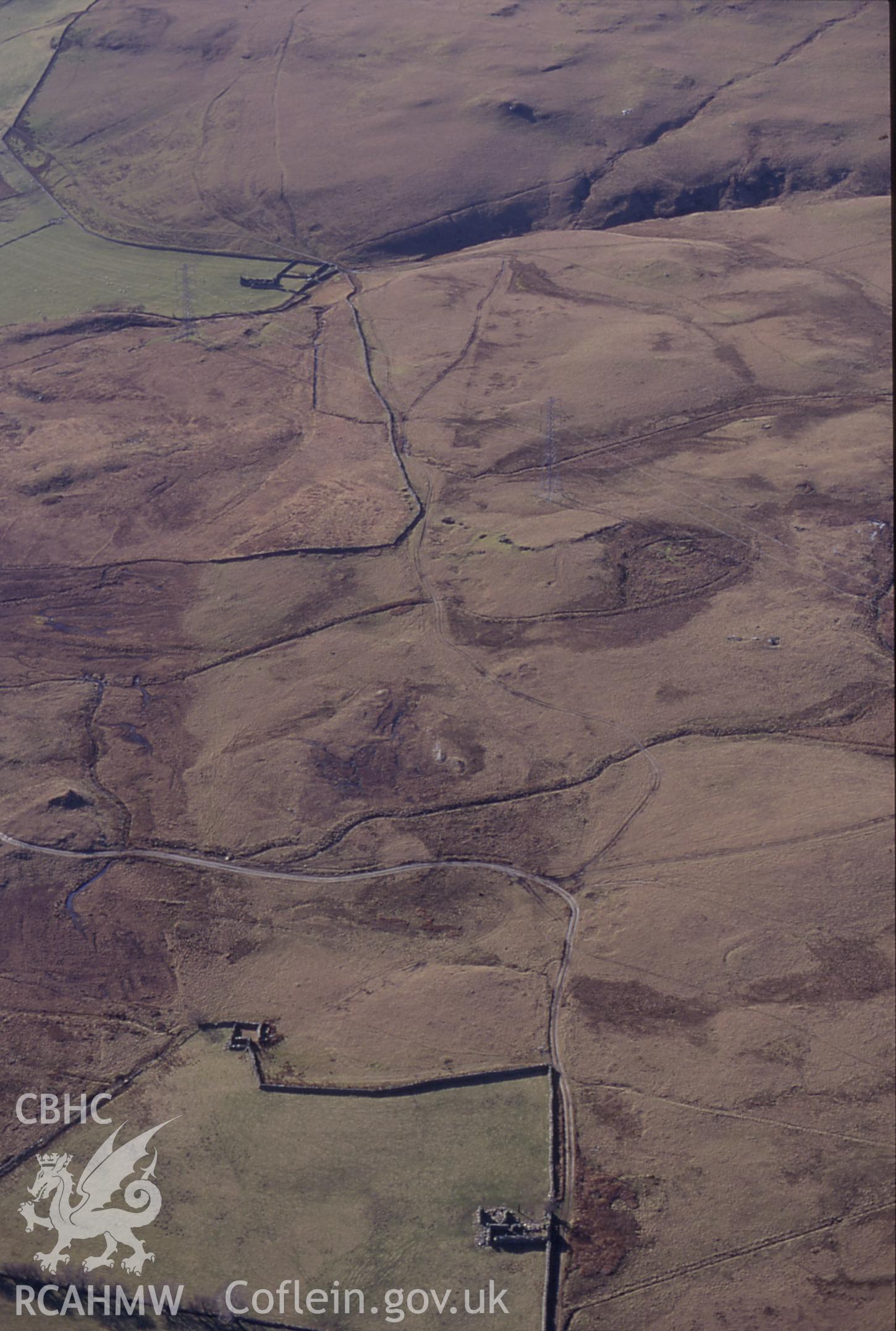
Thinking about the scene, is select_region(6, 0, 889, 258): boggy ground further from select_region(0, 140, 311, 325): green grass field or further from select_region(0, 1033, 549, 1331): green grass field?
select_region(0, 1033, 549, 1331): green grass field

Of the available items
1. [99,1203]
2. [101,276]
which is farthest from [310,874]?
[101,276]

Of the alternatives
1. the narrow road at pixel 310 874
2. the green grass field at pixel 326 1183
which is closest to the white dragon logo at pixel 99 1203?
the green grass field at pixel 326 1183

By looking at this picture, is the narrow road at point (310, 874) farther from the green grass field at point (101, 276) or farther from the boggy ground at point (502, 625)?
the green grass field at point (101, 276)

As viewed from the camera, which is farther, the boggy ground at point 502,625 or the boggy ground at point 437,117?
the boggy ground at point 437,117

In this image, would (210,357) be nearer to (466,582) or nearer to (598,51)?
(466,582)

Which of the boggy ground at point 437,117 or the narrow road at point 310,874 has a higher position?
the boggy ground at point 437,117

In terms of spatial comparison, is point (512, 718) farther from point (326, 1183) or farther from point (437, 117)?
point (437, 117)
